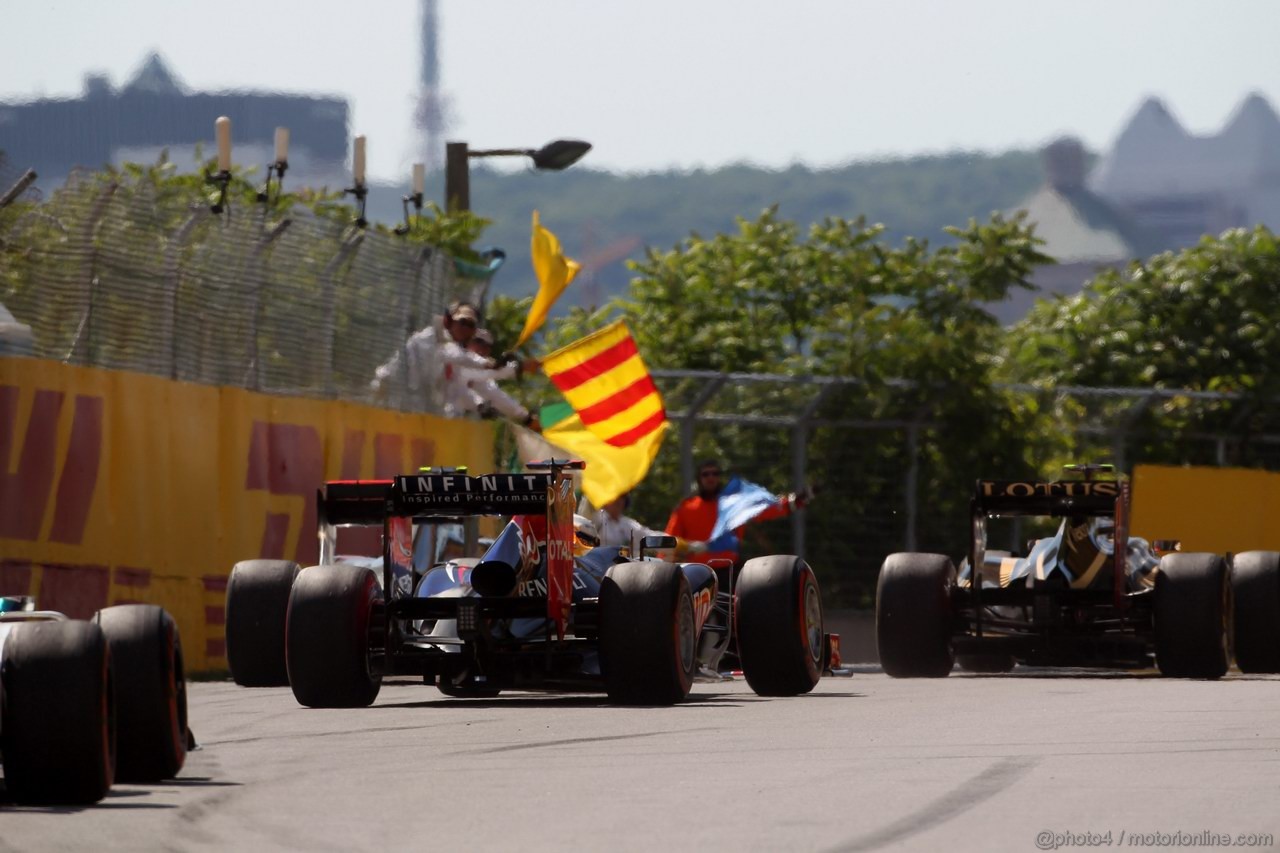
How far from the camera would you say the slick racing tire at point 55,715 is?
24.8 ft

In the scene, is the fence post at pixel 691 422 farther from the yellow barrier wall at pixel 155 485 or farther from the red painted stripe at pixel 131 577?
the red painted stripe at pixel 131 577

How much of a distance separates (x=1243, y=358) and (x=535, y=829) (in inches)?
838

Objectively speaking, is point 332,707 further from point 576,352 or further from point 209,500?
point 576,352

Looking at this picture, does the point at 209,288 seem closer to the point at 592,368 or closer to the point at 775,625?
the point at 592,368

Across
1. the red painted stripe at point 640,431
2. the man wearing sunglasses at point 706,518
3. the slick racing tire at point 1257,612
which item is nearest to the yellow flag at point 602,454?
the red painted stripe at point 640,431

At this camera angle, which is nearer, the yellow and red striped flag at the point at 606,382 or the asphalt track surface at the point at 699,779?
the asphalt track surface at the point at 699,779

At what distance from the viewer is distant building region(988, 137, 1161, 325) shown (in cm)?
15162

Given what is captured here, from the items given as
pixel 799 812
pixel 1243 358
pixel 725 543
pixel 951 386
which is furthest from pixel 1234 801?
pixel 1243 358

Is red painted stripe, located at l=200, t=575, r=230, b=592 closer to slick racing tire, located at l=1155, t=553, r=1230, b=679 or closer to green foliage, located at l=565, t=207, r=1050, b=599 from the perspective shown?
slick racing tire, located at l=1155, t=553, r=1230, b=679

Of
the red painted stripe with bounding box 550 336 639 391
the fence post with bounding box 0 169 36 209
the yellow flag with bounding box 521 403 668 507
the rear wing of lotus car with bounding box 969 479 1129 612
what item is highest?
the fence post with bounding box 0 169 36 209

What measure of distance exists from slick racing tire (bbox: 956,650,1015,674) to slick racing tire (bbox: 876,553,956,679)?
1.30 metres

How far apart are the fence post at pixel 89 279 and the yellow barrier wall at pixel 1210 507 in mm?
10628

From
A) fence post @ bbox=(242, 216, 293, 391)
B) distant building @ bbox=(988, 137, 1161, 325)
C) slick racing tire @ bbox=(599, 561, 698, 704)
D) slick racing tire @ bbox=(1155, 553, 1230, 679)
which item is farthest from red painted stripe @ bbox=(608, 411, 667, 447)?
distant building @ bbox=(988, 137, 1161, 325)

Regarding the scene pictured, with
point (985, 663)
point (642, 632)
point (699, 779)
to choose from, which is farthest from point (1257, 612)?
point (699, 779)
